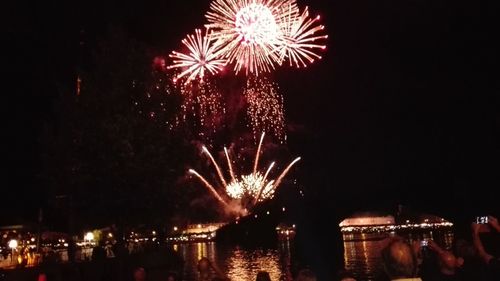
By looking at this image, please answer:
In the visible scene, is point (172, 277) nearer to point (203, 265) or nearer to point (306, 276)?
point (203, 265)

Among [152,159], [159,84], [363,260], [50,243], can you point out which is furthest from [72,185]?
[50,243]

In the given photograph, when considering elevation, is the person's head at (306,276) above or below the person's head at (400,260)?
below

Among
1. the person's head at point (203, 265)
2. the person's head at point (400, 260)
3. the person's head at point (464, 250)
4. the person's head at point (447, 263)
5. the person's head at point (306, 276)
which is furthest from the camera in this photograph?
the person's head at point (203, 265)

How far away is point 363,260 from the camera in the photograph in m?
36.3

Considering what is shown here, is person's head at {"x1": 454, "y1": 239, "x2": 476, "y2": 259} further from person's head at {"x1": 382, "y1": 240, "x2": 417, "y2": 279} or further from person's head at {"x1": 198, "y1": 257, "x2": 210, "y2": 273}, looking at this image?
person's head at {"x1": 198, "y1": 257, "x2": 210, "y2": 273}

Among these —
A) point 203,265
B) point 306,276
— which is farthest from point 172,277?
point 306,276

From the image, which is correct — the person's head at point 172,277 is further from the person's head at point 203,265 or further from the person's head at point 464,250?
the person's head at point 464,250

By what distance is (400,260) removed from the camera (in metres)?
4.59

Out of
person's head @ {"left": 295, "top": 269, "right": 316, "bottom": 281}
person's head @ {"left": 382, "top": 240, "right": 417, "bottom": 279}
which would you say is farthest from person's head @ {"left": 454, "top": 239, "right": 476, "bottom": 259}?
person's head @ {"left": 382, "top": 240, "right": 417, "bottom": 279}

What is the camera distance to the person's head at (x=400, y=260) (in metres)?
4.59

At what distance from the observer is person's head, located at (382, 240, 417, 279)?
15.1ft

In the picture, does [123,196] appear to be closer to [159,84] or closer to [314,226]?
[159,84]

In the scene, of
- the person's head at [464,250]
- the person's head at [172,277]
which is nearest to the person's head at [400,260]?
the person's head at [464,250]

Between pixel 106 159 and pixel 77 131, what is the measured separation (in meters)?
1.95
